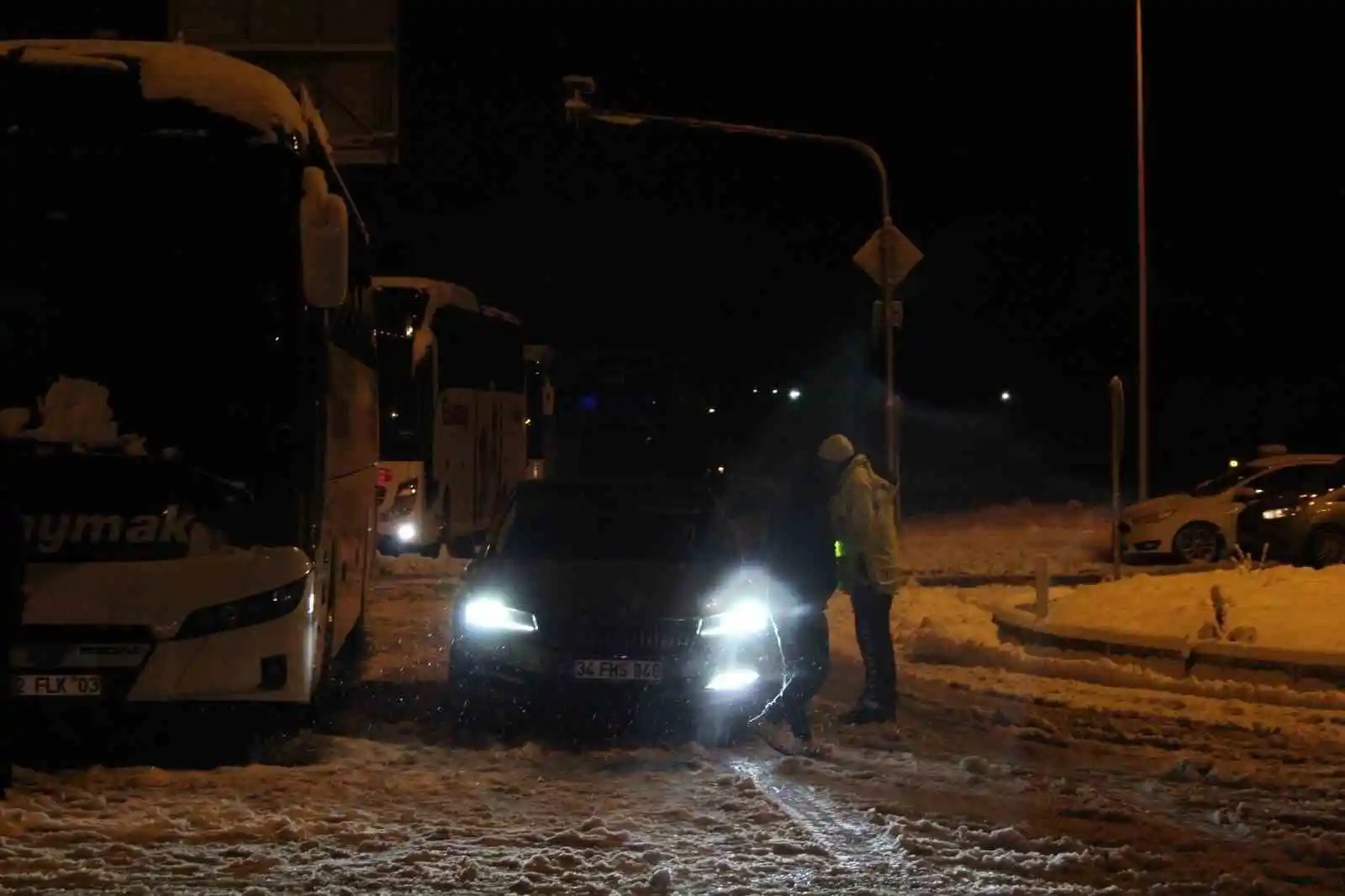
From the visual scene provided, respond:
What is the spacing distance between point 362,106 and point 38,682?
14710mm

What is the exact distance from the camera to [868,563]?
438 inches

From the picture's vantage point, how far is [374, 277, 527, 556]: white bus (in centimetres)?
2367

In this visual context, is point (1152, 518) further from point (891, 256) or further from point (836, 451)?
point (836, 451)

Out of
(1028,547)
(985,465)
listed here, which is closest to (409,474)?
(1028,547)

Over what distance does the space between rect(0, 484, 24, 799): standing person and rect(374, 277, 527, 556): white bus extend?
13.1 meters

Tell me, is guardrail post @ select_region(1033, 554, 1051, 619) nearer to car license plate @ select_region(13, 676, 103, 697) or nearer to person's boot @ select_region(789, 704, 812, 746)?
person's boot @ select_region(789, 704, 812, 746)

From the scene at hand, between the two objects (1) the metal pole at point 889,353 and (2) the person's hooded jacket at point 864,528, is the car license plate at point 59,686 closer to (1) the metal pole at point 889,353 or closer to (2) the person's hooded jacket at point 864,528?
(2) the person's hooded jacket at point 864,528

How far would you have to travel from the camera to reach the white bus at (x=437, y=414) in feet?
77.7

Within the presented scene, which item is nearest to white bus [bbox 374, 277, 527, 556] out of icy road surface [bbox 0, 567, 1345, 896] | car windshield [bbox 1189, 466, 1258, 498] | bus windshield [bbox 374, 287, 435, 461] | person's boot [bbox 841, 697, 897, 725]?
bus windshield [bbox 374, 287, 435, 461]

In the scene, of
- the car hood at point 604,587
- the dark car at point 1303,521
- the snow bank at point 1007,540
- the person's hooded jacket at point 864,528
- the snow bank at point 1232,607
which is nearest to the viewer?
the car hood at point 604,587

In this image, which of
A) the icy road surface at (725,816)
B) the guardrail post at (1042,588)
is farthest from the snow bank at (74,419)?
the guardrail post at (1042,588)

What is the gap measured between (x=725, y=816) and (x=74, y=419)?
403 centimetres

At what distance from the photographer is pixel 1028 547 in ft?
93.2

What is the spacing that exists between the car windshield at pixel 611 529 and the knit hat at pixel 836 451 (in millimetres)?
865
